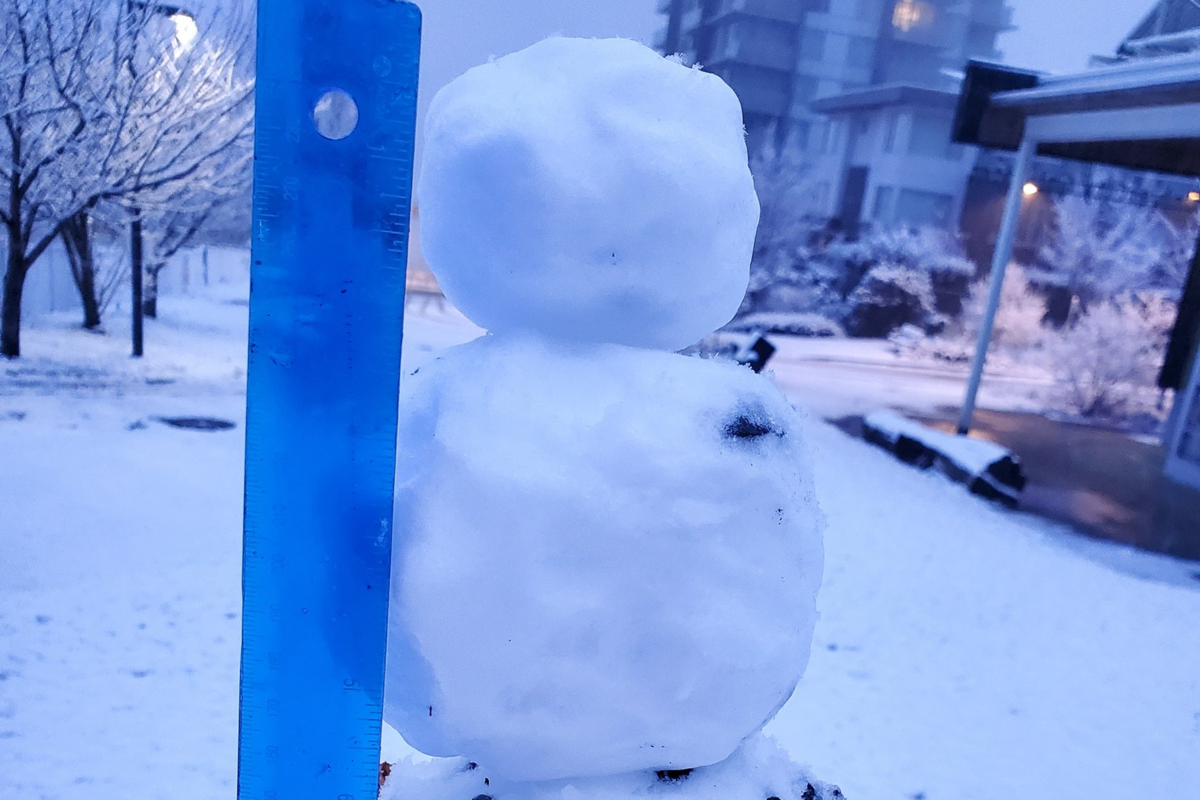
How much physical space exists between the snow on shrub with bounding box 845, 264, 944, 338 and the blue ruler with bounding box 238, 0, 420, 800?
2308cm

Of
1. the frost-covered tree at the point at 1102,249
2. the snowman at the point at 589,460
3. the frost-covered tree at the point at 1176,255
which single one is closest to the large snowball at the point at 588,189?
the snowman at the point at 589,460

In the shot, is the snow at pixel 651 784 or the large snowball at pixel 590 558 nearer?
the large snowball at pixel 590 558

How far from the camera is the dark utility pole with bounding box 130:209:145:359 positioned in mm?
9641

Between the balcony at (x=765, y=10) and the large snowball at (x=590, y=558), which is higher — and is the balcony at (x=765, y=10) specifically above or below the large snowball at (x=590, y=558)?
above

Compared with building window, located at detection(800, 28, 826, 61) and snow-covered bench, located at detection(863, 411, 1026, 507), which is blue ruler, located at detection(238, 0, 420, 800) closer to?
snow-covered bench, located at detection(863, 411, 1026, 507)

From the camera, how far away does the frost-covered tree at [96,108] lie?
700 centimetres

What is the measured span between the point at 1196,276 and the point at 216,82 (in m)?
13.2

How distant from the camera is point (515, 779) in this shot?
1364mm

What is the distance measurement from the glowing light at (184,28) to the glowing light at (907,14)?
3568 cm

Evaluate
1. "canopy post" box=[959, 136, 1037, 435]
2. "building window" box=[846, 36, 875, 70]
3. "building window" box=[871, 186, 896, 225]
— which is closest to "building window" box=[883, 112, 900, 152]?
"building window" box=[871, 186, 896, 225]

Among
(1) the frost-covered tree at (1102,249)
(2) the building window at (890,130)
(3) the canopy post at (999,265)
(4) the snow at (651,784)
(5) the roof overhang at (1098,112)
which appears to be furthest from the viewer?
(2) the building window at (890,130)

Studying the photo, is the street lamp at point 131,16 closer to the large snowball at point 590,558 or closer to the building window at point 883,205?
the large snowball at point 590,558

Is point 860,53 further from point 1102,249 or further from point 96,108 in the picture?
point 96,108

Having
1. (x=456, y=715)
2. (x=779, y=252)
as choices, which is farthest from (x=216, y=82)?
(x=779, y=252)
